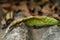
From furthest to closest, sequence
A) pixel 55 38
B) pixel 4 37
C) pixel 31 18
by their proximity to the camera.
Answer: pixel 31 18, pixel 4 37, pixel 55 38

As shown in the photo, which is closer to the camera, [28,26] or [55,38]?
[55,38]

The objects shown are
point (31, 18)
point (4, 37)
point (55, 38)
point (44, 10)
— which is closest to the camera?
point (55, 38)

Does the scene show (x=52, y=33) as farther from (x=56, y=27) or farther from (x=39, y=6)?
(x=39, y=6)

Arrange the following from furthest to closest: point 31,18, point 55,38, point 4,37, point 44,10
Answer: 1. point 44,10
2. point 31,18
3. point 4,37
4. point 55,38

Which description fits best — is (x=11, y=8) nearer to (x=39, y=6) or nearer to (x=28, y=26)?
(x=39, y=6)

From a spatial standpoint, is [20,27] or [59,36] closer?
[59,36]

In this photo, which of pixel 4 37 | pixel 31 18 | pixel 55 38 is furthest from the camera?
pixel 31 18

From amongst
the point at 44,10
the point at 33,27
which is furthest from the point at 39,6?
the point at 33,27

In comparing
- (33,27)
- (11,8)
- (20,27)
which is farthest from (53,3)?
(20,27)
